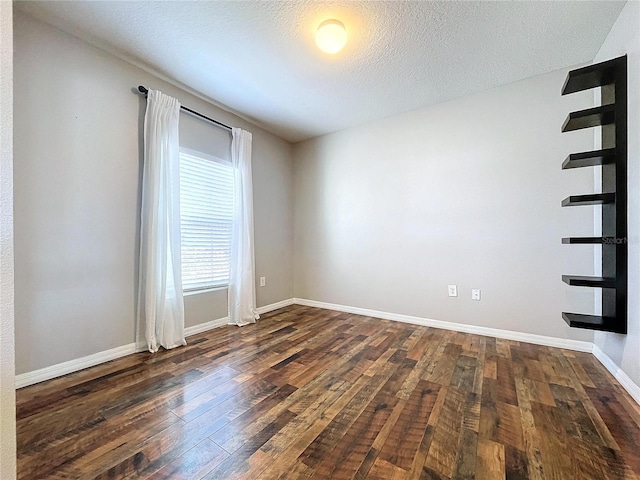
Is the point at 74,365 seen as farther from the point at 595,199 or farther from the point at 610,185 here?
the point at 610,185

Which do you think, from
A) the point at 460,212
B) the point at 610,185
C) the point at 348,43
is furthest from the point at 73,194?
the point at 610,185

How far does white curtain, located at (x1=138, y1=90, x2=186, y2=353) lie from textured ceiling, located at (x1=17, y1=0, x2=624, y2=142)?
48 cm

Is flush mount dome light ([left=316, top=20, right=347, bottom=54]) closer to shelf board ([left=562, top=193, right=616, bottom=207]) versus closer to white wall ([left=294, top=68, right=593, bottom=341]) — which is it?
→ white wall ([left=294, top=68, right=593, bottom=341])

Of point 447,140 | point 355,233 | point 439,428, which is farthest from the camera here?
point 355,233

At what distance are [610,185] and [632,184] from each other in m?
0.26

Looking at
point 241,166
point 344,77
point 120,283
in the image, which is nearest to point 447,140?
point 344,77

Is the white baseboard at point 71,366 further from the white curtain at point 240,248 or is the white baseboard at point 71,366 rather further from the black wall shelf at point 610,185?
the black wall shelf at point 610,185

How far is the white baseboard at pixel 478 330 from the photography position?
240 centimetres

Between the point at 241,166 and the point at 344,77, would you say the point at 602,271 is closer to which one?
the point at 344,77

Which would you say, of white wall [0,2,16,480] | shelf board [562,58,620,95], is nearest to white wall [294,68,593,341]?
shelf board [562,58,620,95]

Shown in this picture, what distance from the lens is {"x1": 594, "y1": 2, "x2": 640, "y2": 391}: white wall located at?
1687 millimetres

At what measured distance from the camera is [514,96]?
265 cm

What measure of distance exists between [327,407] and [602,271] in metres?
2.33

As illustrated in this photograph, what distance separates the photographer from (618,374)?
188 cm
